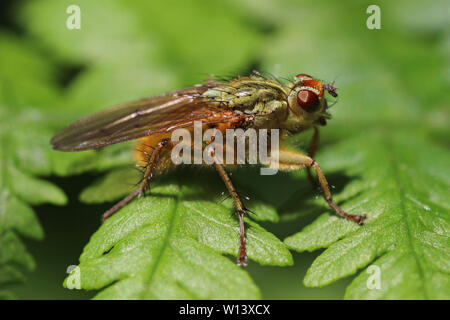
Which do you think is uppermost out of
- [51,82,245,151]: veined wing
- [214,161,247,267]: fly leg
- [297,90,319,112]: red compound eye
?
[297,90,319,112]: red compound eye

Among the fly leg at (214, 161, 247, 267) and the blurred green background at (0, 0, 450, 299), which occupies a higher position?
the blurred green background at (0, 0, 450, 299)

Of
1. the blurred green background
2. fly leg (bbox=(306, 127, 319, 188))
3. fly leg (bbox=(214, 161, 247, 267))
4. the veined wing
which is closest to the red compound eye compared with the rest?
fly leg (bbox=(306, 127, 319, 188))

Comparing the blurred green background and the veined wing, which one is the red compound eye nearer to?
the veined wing

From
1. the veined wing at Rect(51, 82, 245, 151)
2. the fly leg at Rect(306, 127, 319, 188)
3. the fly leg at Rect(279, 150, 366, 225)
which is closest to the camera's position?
the fly leg at Rect(279, 150, 366, 225)

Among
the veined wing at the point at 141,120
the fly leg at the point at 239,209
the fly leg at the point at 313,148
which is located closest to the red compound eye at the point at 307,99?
the fly leg at the point at 313,148

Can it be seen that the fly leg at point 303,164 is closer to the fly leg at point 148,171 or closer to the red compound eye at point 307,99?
the red compound eye at point 307,99

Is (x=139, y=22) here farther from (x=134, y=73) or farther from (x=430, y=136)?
(x=430, y=136)

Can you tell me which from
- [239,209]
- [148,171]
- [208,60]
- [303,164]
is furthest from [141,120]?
[208,60]
